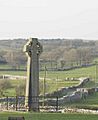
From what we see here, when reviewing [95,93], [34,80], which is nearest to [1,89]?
[95,93]

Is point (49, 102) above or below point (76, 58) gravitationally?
below

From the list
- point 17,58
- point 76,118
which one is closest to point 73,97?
point 76,118

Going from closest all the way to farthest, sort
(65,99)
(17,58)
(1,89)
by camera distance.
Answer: (65,99) → (1,89) → (17,58)

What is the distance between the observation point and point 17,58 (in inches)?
6191

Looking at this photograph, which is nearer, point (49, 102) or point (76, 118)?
point (76, 118)

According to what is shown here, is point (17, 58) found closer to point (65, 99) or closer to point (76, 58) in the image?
point (76, 58)

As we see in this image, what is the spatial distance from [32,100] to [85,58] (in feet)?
429

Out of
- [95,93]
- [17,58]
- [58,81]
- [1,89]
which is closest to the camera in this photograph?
[95,93]

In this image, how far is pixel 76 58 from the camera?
166 meters

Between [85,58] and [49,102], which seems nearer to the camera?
[49,102]

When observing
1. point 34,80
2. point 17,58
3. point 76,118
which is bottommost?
point 76,118

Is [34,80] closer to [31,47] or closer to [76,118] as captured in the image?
[31,47]

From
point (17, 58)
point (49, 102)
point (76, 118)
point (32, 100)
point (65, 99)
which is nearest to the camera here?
point (76, 118)

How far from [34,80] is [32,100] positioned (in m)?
1.13
